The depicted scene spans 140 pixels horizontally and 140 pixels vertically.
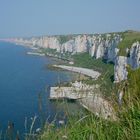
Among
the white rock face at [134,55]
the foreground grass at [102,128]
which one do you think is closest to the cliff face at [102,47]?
the white rock face at [134,55]

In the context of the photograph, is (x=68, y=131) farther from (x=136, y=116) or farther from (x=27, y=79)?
(x=27, y=79)

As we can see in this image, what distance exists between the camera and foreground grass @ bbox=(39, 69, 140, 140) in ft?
7.09

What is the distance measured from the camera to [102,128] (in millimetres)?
2299

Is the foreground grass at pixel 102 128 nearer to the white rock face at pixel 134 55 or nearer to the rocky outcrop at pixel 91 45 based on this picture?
the white rock face at pixel 134 55

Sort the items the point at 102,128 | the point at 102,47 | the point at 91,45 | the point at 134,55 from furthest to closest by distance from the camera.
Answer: the point at 91,45, the point at 102,47, the point at 134,55, the point at 102,128

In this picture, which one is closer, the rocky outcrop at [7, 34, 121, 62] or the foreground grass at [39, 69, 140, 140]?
the foreground grass at [39, 69, 140, 140]

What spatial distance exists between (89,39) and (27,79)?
2754cm

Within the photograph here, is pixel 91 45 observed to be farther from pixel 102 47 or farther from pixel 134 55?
pixel 134 55

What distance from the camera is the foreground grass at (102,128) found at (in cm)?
216

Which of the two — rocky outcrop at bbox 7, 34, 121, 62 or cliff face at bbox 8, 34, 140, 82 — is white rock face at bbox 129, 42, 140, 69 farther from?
rocky outcrop at bbox 7, 34, 121, 62

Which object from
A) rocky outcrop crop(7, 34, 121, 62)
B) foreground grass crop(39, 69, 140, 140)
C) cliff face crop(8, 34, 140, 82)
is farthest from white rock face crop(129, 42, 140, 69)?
foreground grass crop(39, 69, 140, 140)

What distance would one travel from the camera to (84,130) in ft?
7.32

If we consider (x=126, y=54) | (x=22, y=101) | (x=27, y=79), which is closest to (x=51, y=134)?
(x=22, y=101)

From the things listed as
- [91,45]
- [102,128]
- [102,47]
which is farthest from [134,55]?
[91,45]
